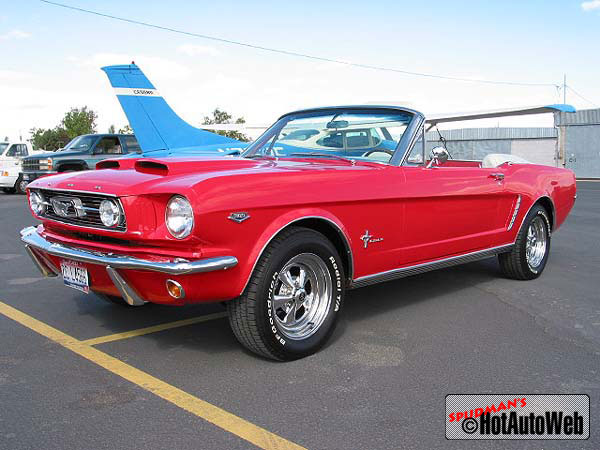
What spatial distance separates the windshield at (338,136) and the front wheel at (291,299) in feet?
3.81

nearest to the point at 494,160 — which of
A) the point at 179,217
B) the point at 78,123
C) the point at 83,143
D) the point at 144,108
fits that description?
the point at 179,217

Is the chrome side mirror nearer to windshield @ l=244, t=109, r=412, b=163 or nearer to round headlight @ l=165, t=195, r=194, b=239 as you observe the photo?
windshield @ l=244, t=109, r=412, b=163

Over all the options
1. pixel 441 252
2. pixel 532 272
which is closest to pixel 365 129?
pixel 441 252

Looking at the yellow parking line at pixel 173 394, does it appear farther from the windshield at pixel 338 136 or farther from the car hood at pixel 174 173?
the windshield at pixel 338 136

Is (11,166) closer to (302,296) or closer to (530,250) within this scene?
(530,250)

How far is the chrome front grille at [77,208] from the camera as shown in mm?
3496

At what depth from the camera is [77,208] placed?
3.68 metres

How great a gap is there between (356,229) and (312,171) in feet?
1.57

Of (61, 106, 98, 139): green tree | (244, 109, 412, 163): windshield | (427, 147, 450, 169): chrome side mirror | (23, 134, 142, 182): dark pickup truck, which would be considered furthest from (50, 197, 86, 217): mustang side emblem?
(61, 106, 98, 139): green tree

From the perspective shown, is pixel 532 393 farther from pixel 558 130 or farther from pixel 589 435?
pixel 558 130

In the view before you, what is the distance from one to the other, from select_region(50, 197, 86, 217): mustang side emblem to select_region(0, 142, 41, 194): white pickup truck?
57.2 ft

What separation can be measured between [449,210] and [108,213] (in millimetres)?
2536

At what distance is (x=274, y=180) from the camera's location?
3.52 m

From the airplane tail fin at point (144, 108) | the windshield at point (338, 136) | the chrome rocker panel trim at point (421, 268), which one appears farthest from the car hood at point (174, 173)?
the airplane tail fin at point (144, 108)
